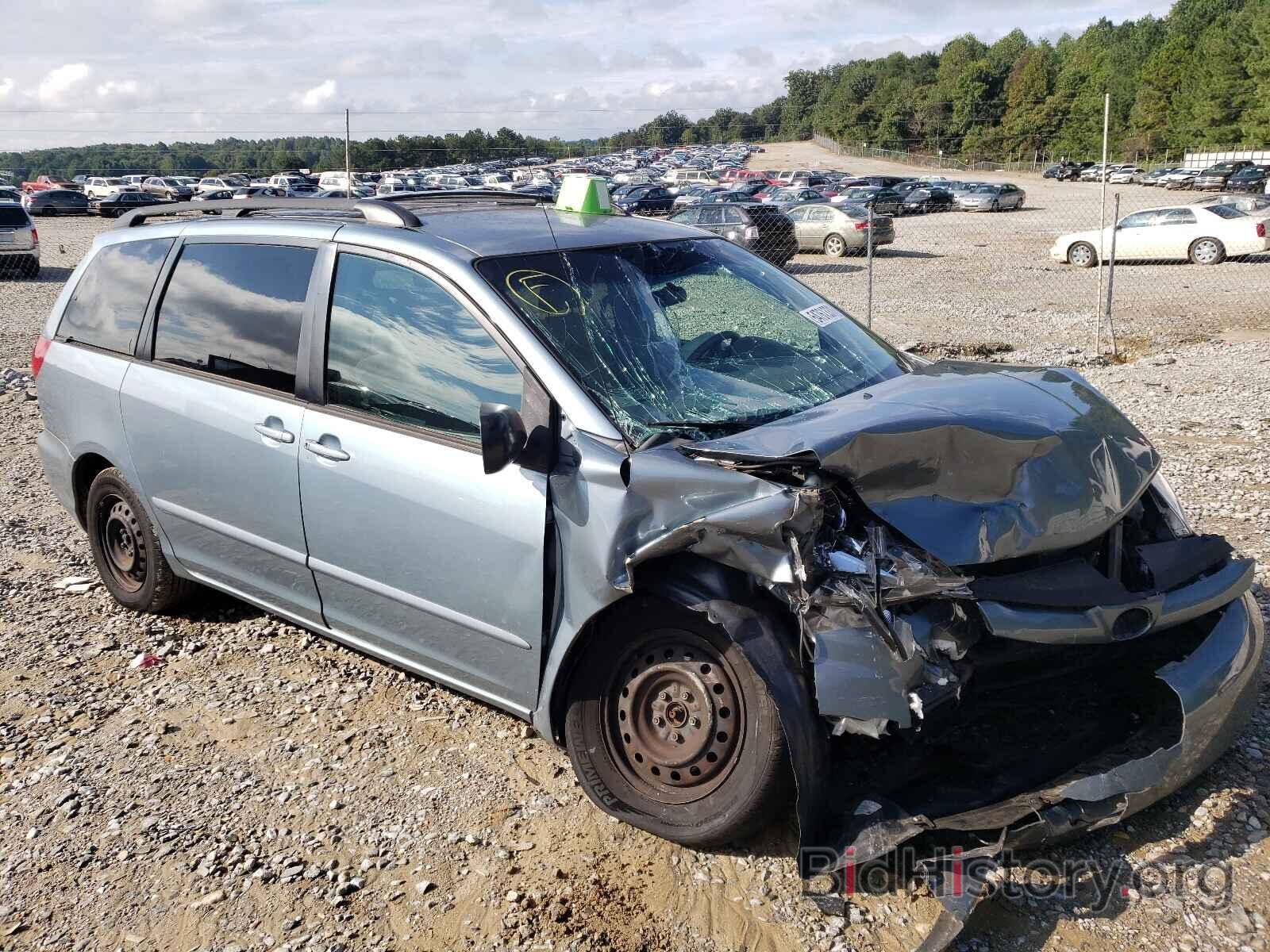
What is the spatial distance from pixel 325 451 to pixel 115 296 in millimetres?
1792

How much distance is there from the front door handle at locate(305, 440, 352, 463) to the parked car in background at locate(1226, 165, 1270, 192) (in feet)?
161

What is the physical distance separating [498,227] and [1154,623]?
2480 mm

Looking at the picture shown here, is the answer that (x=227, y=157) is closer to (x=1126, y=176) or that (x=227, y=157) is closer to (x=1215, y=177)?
(x=1215, y=177)

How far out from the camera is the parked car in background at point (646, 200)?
37.9 m

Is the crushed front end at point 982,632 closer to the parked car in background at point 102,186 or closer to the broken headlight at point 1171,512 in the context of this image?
the broken headlight at point 1171,512

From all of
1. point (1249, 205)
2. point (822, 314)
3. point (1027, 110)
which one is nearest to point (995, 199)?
point (1249, 205)

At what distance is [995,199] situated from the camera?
41.7m

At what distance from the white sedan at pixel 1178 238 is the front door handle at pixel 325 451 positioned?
65.9 ft

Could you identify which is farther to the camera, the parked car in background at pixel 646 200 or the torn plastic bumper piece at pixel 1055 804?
the parked car in background at pixel 646 200

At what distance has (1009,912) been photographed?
274 cm

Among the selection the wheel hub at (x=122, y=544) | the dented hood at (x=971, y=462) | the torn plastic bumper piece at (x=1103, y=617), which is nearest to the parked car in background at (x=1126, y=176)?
the dented hood at (x=971, y=462)

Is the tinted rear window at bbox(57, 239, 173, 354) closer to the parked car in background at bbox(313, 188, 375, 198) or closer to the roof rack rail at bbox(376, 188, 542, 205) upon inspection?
the roof rack rail at bbox(376, 188, 542, 205)

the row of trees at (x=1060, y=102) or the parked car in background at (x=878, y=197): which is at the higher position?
the row of trees at (x=1060, y=102)

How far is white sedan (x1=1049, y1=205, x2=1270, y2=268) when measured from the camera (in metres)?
20.5
